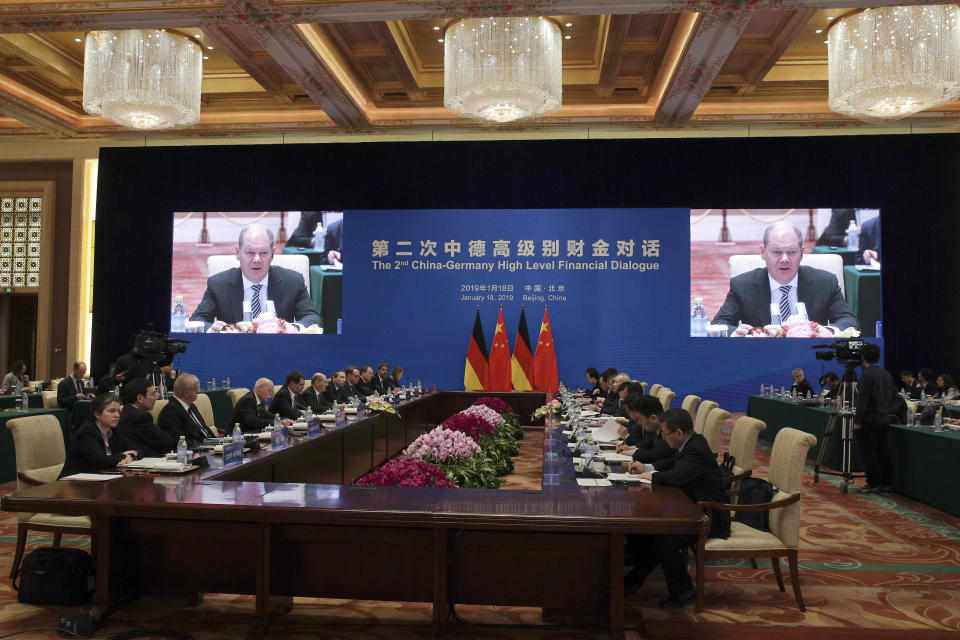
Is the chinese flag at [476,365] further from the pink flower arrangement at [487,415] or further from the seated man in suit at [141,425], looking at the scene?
the seated man in suit at [141,425]

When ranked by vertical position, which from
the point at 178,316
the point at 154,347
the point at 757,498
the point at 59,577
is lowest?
the point at 59,577

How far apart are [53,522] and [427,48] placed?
8.04 m

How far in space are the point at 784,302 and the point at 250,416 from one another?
890 centimetres

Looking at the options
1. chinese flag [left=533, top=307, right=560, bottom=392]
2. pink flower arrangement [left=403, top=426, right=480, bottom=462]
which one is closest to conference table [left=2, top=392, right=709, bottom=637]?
pink flower arrangement [left=403, top=426, right=480, bottom=462]

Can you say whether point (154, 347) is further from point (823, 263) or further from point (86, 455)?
point (823, 263)

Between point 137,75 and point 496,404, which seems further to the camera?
point 496,404

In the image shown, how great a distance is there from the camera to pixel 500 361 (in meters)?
12.1

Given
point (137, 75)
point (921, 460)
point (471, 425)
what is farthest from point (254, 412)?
point (921, 460)

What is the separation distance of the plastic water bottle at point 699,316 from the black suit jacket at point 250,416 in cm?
805

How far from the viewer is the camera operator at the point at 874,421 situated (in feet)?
19.4

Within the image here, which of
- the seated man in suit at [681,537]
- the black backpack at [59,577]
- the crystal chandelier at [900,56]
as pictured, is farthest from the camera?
the crystal chandelier at [900,56]

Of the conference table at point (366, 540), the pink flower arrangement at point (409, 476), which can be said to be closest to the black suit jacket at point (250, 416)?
the pink flower arrangement at point (409, 476)

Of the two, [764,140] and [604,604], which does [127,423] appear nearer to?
[604,604]

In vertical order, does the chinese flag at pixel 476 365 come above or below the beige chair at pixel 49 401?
above
